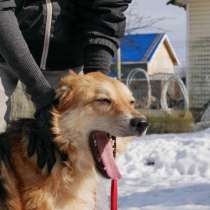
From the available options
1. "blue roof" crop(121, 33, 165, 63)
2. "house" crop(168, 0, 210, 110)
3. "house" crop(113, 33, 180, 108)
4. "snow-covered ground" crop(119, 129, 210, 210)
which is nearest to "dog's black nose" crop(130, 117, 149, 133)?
"snow-covered ground" crop(119, 129, 210, 210)

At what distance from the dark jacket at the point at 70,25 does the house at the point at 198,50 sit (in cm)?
1570

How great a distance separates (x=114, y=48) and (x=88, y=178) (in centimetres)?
92

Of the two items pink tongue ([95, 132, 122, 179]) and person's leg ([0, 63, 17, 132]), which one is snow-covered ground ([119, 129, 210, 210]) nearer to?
person's leg ([0, 63, 17, 132])

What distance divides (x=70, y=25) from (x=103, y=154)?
965 mm

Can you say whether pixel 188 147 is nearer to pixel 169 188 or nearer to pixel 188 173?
pixel 188 173

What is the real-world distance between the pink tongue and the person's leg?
2.55 feet

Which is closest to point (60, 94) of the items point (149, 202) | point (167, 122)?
point (149, 202)

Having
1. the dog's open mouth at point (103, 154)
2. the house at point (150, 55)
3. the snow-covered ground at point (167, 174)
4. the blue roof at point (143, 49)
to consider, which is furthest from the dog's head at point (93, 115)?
the blue roof at point (143, 49)

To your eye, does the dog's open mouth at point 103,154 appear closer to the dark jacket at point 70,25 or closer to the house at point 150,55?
the dark jacket at point 70,25

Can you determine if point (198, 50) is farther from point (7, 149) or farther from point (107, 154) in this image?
point (7, 149)

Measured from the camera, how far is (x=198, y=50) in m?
20.2

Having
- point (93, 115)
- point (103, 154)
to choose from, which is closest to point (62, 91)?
point (93, 115)

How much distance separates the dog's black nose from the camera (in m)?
3.25

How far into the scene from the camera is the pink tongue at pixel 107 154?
341 centimetres
